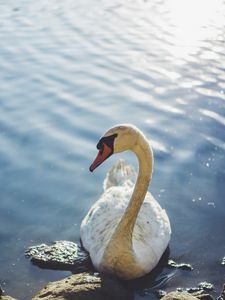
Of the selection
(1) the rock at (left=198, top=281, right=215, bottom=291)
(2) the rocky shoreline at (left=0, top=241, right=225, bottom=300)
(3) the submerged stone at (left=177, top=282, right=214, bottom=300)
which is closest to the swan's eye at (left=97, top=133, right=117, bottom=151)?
(2) the rocky shoreline at (left=0, top=241, right=225, bottom=300)

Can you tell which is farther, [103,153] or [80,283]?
[103,153]

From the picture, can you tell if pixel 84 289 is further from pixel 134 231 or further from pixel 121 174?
pixel 121 174

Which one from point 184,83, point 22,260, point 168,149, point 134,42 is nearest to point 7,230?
point 22,260

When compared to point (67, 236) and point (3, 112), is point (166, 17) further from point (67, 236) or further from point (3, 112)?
point (67, 236)

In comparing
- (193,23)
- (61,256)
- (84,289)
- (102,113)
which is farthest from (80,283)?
(193,23)

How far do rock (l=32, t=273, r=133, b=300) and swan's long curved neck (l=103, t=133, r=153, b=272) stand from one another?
1.87 feet

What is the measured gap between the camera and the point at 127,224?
1029 cm

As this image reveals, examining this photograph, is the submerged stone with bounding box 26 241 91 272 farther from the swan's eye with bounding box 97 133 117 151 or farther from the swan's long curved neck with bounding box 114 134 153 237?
the swan's eye with bounding box 97 133 117 151

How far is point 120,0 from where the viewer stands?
2698 cm

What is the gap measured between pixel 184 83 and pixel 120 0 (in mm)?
9859

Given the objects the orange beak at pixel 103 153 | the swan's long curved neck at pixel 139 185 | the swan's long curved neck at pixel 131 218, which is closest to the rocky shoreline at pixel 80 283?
the swan's long curved neck at pixel 131 218

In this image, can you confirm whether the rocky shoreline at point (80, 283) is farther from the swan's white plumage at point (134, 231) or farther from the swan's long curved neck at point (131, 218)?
the swan's long curved neck at point (131, 218)

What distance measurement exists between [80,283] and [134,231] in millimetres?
1866

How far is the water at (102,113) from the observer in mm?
11789
